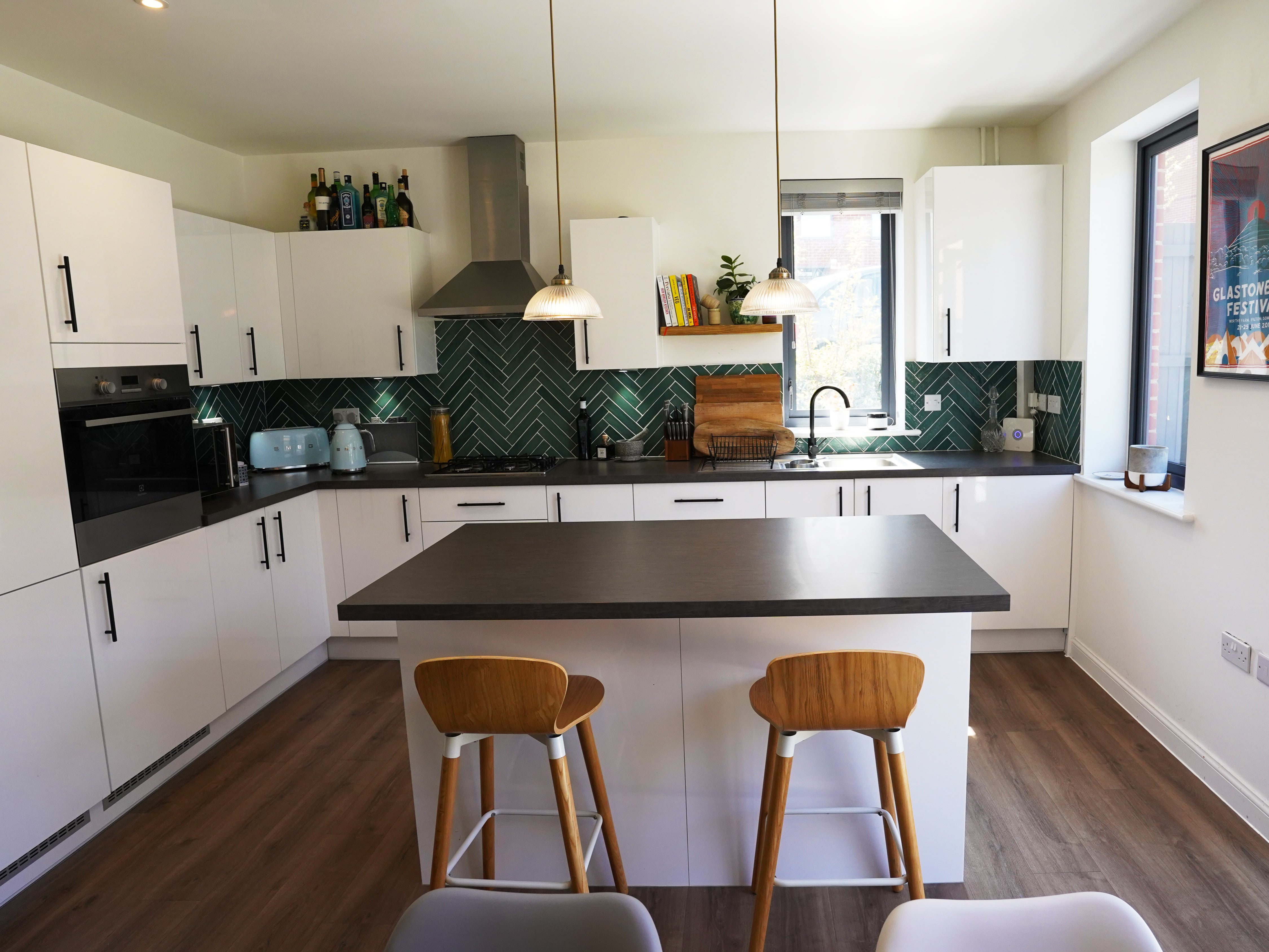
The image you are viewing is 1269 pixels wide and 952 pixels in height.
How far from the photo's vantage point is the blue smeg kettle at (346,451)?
452cm

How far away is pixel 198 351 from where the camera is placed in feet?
12.6

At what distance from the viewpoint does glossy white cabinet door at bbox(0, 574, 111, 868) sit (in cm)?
248

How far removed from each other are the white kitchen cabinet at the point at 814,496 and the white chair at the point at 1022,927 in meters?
2.97

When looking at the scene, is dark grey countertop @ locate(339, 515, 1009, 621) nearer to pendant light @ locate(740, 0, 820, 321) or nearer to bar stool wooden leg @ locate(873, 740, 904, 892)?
bar stool wooden leg @ locate(873, 740, 904, 892)

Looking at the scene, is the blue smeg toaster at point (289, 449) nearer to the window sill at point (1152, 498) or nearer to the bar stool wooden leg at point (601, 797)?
the bar stool wooden leg at point (601, 797)

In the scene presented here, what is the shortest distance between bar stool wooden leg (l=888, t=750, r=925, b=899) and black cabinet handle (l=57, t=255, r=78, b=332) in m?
2.69

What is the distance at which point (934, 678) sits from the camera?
7.64ft

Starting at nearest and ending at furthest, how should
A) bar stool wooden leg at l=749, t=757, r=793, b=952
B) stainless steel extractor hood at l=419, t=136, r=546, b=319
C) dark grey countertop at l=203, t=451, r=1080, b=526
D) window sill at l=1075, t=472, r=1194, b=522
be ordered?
1. bar stool wooden leg at l=749, t=757, r=793, b=952
2. window sill at l=1075, t=472, r=1194, b=522
3. dark grey countertop at l=203, t=451, r=1080, b=526
4. stainless steel extractor hood at l=419, t=136, r=546, b=319

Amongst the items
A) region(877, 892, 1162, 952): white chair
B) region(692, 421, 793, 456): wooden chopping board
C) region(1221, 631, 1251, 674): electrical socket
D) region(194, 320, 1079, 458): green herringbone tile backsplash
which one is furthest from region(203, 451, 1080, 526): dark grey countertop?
region(877, 892, 1162, 952): white chair

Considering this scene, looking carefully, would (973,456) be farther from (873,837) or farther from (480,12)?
(480,12)

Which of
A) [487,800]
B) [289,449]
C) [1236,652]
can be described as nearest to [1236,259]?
[1236,652]

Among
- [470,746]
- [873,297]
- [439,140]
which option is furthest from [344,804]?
[873,297]

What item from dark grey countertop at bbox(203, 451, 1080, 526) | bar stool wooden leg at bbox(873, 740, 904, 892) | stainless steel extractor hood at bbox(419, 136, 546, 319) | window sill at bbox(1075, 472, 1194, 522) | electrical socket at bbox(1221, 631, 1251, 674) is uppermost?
stainless steel extractor hood at bbox(419, 136, 546, 319)

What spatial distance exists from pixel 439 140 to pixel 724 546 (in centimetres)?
301
